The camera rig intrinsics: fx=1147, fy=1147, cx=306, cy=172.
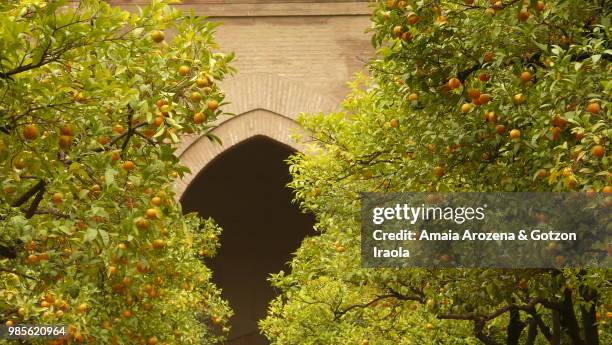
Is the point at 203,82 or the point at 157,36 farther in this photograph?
the point at 157,36

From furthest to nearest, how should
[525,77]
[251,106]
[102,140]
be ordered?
[251,106] → [525,77] → [102,140]

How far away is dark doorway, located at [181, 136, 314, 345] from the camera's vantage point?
27.4 m

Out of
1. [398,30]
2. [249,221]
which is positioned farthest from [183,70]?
[249,221]

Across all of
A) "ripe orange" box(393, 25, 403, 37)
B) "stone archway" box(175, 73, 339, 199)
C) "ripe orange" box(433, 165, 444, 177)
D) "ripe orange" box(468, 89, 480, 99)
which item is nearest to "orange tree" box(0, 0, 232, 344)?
"ripe orange" box(393, 25, 403, 37)

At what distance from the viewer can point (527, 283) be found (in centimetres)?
777

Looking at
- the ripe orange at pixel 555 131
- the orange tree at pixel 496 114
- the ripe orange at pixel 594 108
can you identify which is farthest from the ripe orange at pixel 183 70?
the ripe orange at pixel 594 108

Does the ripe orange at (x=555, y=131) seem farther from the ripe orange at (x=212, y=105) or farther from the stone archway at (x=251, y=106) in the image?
the stone archway at (x=251, y=106)

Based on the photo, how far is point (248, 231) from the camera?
92.8 feet

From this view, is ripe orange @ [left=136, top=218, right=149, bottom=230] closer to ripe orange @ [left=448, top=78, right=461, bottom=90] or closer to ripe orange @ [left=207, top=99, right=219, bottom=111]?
ripe orange @ [left=207, top=99, right=219, bottom=111]

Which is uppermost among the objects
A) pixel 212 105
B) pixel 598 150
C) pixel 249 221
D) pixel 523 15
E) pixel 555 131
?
pixel 249 221

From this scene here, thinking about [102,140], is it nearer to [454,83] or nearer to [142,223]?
[142,223]

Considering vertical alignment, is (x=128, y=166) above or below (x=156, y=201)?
above

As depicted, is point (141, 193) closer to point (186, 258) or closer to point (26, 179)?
point (26, 179)

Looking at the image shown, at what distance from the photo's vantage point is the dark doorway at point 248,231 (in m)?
27.4
